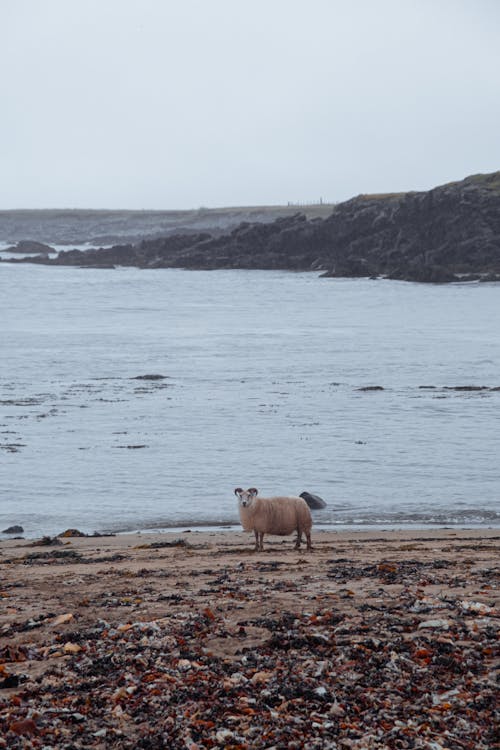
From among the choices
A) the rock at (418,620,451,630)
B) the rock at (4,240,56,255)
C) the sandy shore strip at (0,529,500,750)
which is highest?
the rock at (4,240,56,255)

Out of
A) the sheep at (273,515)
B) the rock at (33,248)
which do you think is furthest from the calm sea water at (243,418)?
the rock at (33,248)

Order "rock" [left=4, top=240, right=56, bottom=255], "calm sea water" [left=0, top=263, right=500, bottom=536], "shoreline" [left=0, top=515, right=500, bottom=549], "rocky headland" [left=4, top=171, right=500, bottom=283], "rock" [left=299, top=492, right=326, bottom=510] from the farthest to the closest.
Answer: "rock" [left=4, top=240, right=56, bottom=255] → "rocky headland" [left=4, top=171, right=500, bottom=283] → "calm sea water" [left=0, top=263, right=500, bottom=536] → "rock" [left=299, top=492, right=326, bottom=510] → "shoreline" [left=0, top=515, right=500, bottom=549]

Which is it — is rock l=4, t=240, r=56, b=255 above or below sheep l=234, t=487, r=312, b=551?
above

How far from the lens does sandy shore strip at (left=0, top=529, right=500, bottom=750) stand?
6.40 metres

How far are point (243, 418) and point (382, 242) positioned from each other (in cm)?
7827

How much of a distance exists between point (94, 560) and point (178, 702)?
6.68m

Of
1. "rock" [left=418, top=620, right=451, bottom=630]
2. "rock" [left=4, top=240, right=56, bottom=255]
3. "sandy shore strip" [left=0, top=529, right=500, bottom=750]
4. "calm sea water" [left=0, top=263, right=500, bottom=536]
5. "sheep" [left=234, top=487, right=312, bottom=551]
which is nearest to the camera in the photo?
"sandy shore strip" [left=0, top=529, right=500, bottom=750]

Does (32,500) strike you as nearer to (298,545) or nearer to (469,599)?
(298,545)

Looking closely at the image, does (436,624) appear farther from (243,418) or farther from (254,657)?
(243,418)

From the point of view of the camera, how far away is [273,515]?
13.8 metres

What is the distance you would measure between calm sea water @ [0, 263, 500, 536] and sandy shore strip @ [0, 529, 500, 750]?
7.42 meters

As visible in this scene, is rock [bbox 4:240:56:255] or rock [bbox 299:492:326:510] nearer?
rock [bbox 299:492:326:510]

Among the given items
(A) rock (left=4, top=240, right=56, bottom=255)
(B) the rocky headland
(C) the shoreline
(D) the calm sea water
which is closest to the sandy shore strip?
(C) the shoreline

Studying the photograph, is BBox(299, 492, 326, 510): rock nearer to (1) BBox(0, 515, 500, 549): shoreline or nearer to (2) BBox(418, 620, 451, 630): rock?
(1) BBox(0, 515, 500, 549): shoreline
